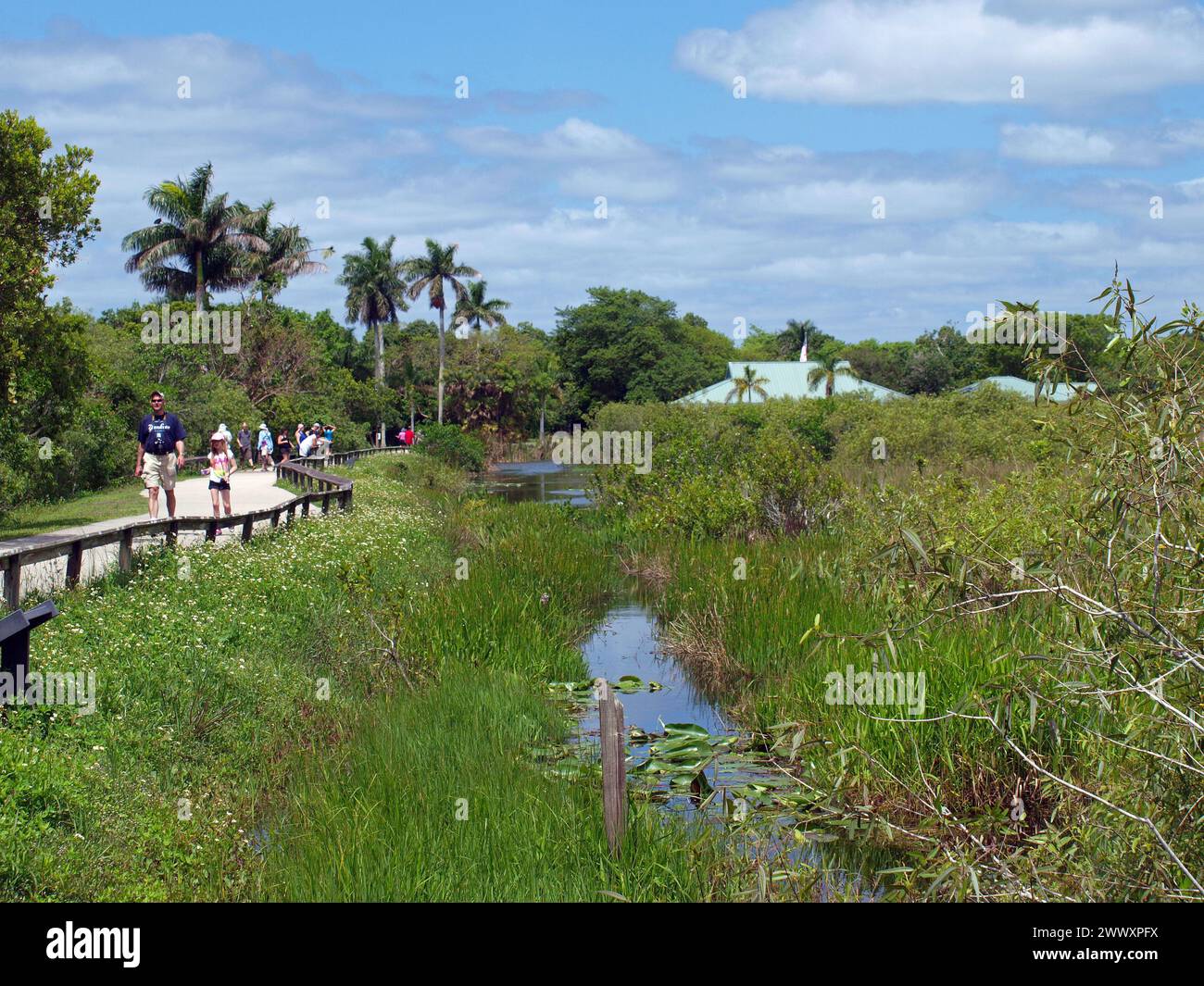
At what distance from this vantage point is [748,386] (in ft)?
247

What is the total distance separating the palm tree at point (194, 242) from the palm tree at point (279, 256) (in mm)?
1833

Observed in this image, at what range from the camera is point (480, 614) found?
13875 mm

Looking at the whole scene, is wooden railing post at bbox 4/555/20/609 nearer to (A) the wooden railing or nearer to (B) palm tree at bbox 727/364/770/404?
(A) the wooden railing

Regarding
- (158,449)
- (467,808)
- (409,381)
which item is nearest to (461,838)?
(467,808)

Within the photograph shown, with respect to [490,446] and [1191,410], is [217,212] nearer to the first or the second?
[490,446]

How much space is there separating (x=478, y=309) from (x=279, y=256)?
62.9 ft

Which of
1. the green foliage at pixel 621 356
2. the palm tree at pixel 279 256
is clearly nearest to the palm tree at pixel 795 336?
the green foliage at pixel 621 356

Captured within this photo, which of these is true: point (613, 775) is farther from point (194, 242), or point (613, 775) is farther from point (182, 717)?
point (194, 242)

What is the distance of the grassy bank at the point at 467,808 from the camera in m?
6.72

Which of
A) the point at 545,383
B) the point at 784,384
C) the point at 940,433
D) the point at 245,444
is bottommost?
the point at 245,444

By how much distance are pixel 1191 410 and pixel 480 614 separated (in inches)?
389
